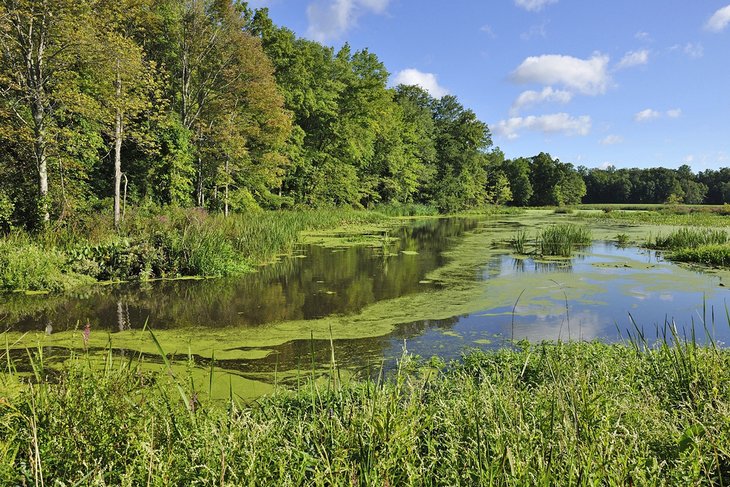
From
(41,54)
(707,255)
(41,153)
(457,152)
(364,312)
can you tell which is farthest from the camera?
(457,152)

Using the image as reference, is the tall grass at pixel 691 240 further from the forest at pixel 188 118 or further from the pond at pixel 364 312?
the forest at pixel 188 118

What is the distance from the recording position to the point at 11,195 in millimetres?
10188

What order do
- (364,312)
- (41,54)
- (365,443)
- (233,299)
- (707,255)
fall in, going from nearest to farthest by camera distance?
(365,443) < (364,312) < (233,299) < (41,54) < (707,255)

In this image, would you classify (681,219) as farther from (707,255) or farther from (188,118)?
(188,118)

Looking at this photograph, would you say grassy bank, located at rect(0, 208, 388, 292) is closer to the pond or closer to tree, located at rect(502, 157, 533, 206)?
the pond

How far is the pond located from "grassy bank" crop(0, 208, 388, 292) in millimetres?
482

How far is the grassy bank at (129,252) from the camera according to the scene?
24.3ft

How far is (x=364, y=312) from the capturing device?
6680mm

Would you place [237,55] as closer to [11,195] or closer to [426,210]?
[11,195]

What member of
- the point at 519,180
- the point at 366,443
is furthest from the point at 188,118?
the point at 519,180

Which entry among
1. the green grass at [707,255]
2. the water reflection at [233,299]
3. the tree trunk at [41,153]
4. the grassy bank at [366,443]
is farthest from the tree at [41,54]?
the green grass at [707,255]

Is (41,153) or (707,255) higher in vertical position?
(41,153)

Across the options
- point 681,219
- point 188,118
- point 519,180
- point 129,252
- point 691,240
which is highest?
point 519,180

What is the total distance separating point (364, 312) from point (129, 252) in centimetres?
504
